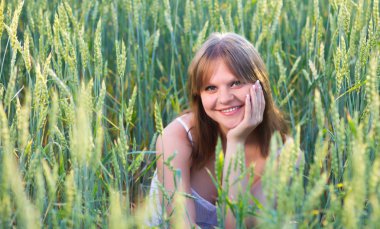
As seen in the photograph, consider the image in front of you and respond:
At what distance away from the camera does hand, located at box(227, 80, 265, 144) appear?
66.3 inches

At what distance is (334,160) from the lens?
3.76 ft

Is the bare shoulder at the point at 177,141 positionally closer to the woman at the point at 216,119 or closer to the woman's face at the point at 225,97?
the woman at the point at 216,119

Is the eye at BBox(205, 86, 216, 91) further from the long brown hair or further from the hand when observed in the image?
the hand

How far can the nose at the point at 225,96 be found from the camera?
1.78m

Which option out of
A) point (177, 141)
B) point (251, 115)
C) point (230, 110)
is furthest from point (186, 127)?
point (251, 115)

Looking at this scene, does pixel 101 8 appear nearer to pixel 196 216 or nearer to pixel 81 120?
pixel 196 216

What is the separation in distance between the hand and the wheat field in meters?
0.10

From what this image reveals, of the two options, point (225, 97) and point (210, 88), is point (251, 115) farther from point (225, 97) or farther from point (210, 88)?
point (210, 88)

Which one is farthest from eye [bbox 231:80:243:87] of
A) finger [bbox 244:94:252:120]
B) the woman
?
finger [bbox 244:94:252:120]

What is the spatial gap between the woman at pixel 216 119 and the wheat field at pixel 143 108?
0.08m

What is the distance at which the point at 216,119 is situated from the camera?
72.5 inches

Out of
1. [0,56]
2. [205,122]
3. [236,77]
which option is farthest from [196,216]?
[0,56]

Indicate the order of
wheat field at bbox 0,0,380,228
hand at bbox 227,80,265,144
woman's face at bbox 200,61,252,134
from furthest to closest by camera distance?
1. woman's face at bbox 200,61,252,134
2. hand at bbox 227,80,265,144
3. wheat field at bbox 0,0,380,228

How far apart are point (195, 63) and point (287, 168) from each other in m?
0.90
